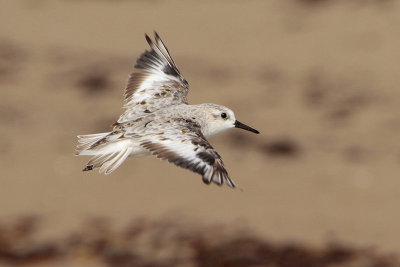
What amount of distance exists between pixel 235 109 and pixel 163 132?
3378 centimetres

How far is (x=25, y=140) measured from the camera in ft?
154

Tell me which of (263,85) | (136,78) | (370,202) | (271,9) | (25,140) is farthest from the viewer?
(271,9)

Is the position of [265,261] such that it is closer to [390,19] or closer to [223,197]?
[223,197]

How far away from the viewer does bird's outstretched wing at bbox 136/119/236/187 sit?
40.8 feet

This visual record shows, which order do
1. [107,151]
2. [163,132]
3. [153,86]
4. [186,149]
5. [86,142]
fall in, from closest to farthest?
1. [186,149]
2. [163,132]
3. [107,151]
4. [86,142]
5. [153,86]

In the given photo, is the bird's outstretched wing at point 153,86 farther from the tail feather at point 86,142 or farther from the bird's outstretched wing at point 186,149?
the bird's outstretched wing at point 186,149

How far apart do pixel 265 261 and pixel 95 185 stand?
8.03 m

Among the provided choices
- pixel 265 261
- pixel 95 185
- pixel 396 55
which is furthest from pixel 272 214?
pixel 396 55

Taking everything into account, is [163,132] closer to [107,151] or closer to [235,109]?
[107,151]

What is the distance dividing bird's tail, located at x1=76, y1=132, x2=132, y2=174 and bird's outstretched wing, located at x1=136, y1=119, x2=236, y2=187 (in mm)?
322

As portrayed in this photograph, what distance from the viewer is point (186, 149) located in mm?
12836

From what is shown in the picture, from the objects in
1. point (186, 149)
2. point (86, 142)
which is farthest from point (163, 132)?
point (86, 142)

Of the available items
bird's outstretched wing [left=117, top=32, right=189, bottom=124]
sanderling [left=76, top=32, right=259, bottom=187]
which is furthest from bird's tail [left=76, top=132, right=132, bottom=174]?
bird's outstretched wing [left=117, top=32, right=189, bottom=124]

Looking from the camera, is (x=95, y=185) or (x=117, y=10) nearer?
(x=95, y=185)
